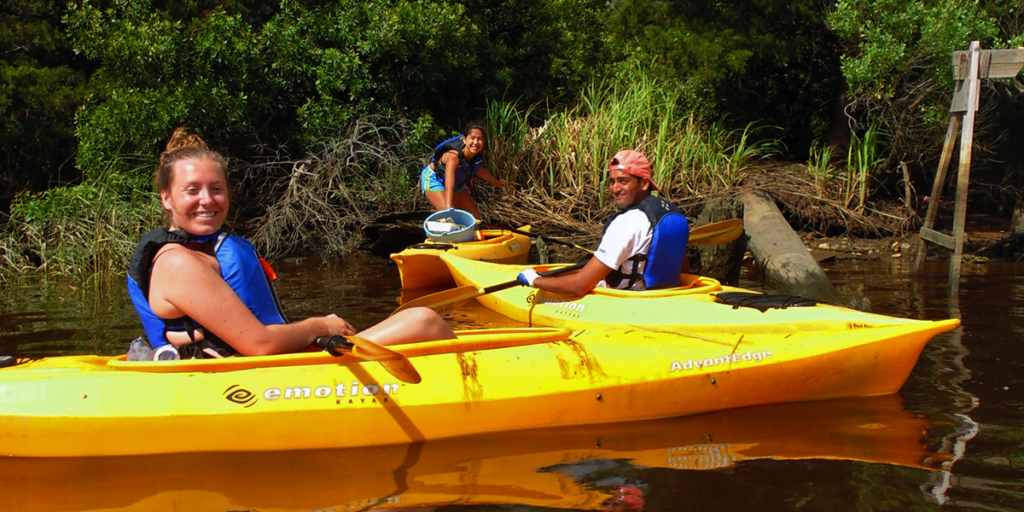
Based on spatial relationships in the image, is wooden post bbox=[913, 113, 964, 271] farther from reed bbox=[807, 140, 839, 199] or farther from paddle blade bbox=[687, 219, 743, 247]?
paddle blade bbox=[687, 219, 743, 247]

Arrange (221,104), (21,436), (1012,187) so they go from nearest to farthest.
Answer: (21,436) → (221,104) → (1012,187)

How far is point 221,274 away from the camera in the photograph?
294 cm

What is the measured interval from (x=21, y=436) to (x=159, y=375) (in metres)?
0.55

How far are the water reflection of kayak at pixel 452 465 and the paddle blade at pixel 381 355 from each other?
345 millimetres

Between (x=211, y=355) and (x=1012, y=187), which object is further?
(x=1012, y=187)

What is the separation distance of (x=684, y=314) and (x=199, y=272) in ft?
8.51

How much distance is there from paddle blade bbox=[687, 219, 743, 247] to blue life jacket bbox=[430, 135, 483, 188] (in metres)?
3.18

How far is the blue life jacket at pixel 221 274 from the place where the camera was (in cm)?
292

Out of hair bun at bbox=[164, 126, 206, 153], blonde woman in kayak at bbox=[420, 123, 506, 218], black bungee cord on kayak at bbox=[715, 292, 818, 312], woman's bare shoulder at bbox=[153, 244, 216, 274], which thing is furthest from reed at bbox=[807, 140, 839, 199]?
woman's bare shoulder at bbox=[153, 244, 216, 274]

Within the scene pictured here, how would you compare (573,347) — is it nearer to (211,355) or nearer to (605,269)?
(605,269)

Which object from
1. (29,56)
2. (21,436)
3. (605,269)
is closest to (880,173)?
(605,269)

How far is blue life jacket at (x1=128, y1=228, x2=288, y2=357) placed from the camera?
292 centimetres

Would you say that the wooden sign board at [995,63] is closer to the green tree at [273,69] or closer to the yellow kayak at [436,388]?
the yellow kayak at [436,388]

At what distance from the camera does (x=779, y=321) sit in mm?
4293
